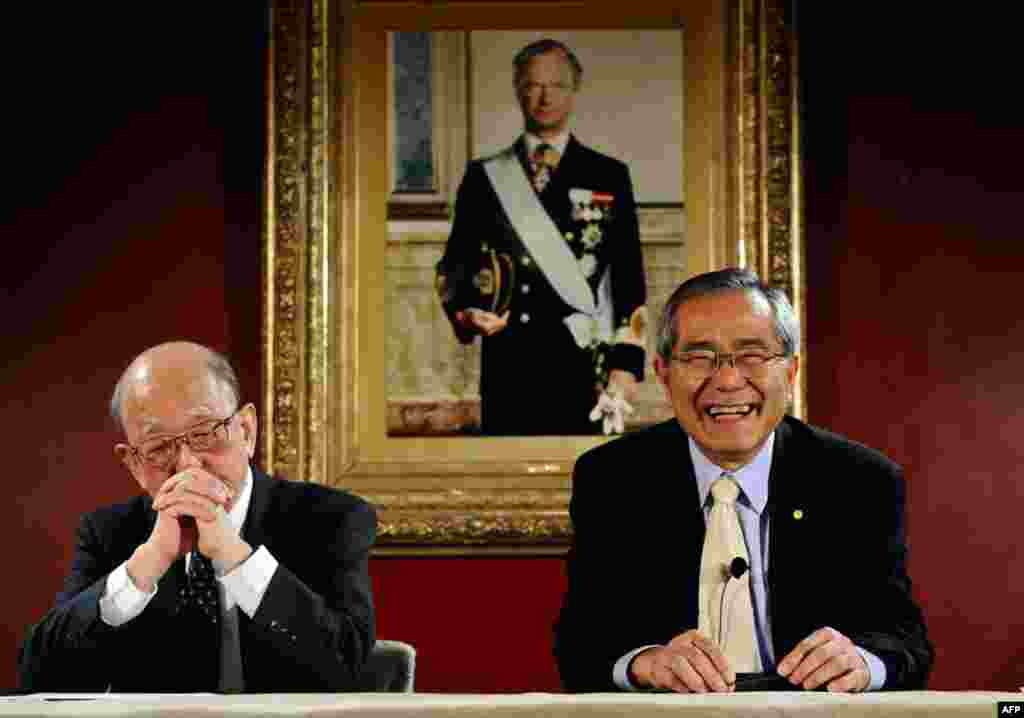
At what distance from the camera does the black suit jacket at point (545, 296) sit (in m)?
3.91

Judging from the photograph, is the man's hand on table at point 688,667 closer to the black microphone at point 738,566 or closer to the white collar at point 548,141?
the black microphone at point 738,566

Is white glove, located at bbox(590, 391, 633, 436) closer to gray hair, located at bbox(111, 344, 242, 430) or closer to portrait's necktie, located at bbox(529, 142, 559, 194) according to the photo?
portrait's necktie, located at bbox(529, 142, 559, 194)

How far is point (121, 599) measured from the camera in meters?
2.55

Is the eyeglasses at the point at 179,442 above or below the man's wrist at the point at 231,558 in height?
above

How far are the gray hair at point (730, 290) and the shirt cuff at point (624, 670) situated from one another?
50 centimetres

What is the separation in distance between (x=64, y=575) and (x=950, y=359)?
235 cm

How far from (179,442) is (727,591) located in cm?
95

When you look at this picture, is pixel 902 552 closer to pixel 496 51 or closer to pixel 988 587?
pixel 988 587

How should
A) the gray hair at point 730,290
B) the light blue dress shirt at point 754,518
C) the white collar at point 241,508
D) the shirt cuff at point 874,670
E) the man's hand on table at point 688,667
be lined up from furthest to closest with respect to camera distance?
the white collar at point 241,508
the gray hair at point 730,290
the light blue dress shirt at point 754,518
the shirt cuff at point 874,670
the man's hand on table at point 688,667

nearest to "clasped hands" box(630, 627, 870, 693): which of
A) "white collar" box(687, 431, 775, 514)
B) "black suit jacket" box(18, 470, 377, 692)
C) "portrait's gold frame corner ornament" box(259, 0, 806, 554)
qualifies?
"white collar" box(687, 431, 775, 514)

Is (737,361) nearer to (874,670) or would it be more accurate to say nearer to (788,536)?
Result: (788,536)

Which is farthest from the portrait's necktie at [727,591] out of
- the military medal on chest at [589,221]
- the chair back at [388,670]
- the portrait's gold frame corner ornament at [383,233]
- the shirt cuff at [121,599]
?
the military medal on chest at [589,221]

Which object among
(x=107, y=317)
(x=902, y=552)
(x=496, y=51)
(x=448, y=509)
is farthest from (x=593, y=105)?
(x=902, y=552)

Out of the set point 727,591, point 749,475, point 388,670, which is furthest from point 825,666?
point 388,670
